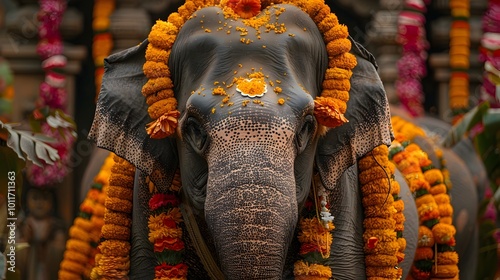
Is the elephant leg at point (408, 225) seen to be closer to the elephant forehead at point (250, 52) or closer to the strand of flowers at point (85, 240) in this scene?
the elephant forehead at point (250, 52)

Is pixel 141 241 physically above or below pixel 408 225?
→ below

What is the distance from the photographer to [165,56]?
5469 mm

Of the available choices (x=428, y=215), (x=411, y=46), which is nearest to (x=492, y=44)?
(x=411, y=46)

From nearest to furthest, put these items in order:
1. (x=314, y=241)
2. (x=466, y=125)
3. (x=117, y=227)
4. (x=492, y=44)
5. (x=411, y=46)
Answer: (x=314, y=241), (x=117, y=227), (x=466, y=125), (x=492, y=44), (x=411, y=46)

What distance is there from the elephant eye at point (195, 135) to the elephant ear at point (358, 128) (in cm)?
55

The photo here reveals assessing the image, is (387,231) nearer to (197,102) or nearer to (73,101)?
(197,102)

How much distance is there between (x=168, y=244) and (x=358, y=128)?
2.94ft

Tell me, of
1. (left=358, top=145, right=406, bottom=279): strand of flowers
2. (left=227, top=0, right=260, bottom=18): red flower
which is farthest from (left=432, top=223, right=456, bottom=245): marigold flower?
(left=227, top=0, right=260, bottom=18): red flower

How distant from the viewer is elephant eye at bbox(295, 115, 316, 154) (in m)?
5.11

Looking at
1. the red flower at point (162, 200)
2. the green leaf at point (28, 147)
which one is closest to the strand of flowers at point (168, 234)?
the red flower at point (162, 200)

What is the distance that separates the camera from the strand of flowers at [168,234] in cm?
545

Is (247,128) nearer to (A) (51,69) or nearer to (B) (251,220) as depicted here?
(B) (251,220)

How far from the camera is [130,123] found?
5586mm

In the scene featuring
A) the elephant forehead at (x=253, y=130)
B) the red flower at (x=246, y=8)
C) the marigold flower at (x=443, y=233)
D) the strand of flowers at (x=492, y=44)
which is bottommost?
the elephant forehead at (x=253, y=130)
